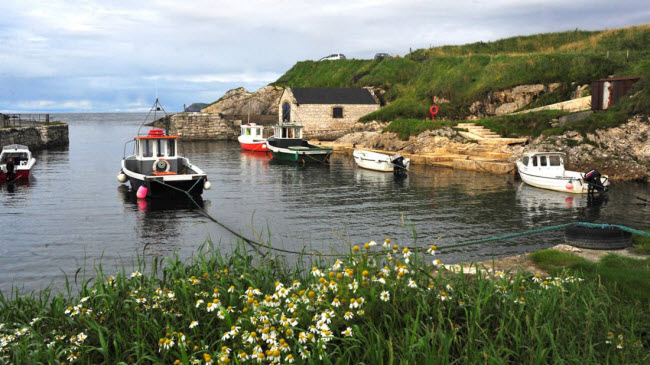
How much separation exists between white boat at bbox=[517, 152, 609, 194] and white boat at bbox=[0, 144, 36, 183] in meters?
28.6

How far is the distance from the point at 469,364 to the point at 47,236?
16.7 m

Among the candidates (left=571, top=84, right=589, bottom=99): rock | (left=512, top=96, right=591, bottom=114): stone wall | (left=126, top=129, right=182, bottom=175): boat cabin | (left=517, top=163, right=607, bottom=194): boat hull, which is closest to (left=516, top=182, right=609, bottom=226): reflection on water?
(left=517, top=163, right=607, bottom=194): boat hull

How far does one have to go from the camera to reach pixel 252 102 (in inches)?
3278

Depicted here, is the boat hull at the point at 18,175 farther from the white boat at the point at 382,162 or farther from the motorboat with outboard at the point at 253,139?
the motorboat with outboard at the point at 253,139

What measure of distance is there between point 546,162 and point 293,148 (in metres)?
21.3

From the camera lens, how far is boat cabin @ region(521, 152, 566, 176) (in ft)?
90.0

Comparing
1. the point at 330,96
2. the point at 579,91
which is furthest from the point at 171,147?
the point at 330,96

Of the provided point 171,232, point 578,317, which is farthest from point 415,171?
point 578,317

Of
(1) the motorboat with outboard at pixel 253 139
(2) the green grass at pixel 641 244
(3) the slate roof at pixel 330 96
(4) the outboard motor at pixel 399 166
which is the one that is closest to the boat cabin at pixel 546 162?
(4) the outboard motor at pixel 399 166

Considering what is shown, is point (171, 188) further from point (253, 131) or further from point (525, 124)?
point (253, 131)

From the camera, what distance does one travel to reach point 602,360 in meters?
5.66

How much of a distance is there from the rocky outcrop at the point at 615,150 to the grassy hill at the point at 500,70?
1004 mm

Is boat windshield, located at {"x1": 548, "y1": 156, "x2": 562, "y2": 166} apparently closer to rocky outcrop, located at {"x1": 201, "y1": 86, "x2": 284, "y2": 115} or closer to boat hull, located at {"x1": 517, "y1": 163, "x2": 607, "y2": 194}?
boat hull, located at {"x1": 517, "y1": 163, "x2": 607, "y2": 194}

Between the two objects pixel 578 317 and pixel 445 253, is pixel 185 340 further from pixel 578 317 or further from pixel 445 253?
pixel 445 253
